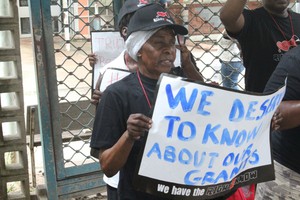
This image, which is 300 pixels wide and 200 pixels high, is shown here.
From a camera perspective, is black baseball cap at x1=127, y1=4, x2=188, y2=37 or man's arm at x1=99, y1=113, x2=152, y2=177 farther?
black baseball cap at x1=127, y1=4, x2=188, y2=37

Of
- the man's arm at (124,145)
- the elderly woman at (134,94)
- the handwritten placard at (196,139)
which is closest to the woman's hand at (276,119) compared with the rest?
the handwritten placard at (196,139)

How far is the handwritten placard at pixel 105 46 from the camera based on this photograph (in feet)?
9.75

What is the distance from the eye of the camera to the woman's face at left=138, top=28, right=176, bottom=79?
188 centimetres

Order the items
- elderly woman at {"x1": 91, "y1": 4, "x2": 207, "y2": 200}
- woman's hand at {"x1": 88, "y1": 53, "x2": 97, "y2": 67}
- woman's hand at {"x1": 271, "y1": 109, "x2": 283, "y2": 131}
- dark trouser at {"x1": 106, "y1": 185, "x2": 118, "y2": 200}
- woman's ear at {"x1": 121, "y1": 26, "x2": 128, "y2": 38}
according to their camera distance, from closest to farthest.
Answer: elderly woman at {"x1": 91, "y1": 4, "x2": 207, "y2": 200} → woman's hand at {"x1": 271, "y1": 109, "x2": 283, "y2": 131} → dark trouser at {"x1": 106, "y1": 185, "x2": 118, "y2": 200} → woman's ear at {"x1": 121, "y1": 26, "x2": 128, "y2": 38} → woman's hand at {"x1": 88, "y1": 53, "x2": 97, "y2": 67}

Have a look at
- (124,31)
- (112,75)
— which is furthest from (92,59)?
(112,75)

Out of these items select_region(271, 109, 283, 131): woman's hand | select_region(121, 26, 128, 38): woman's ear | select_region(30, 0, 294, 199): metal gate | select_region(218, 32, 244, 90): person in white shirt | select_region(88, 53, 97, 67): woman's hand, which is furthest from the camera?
select_region(218, 32, 244, 90): person in white shirt

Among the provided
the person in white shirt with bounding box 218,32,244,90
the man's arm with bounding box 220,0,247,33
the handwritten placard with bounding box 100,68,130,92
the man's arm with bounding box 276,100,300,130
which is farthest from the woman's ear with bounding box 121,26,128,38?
the person in white shirt with bounding box 218,32,244,90

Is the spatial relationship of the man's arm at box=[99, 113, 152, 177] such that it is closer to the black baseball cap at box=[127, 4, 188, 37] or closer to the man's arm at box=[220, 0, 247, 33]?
the black baseball cap at box=[127, 4, 188, 37]

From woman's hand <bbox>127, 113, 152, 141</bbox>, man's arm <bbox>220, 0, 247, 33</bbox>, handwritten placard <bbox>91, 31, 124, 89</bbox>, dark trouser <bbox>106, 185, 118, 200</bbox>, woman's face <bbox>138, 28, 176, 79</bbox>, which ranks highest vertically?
man's arm <bbox>220, 0, 247, 33</bbox>

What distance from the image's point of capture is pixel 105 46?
3.01 m

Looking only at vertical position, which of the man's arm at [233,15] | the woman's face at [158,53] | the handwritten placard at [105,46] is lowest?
the handwritten placard at [105,46]

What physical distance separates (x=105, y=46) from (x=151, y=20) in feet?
3.83

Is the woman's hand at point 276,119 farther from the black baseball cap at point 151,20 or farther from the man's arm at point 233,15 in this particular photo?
the man's arm at point 233,15

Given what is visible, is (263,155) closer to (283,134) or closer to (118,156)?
(283,134)
